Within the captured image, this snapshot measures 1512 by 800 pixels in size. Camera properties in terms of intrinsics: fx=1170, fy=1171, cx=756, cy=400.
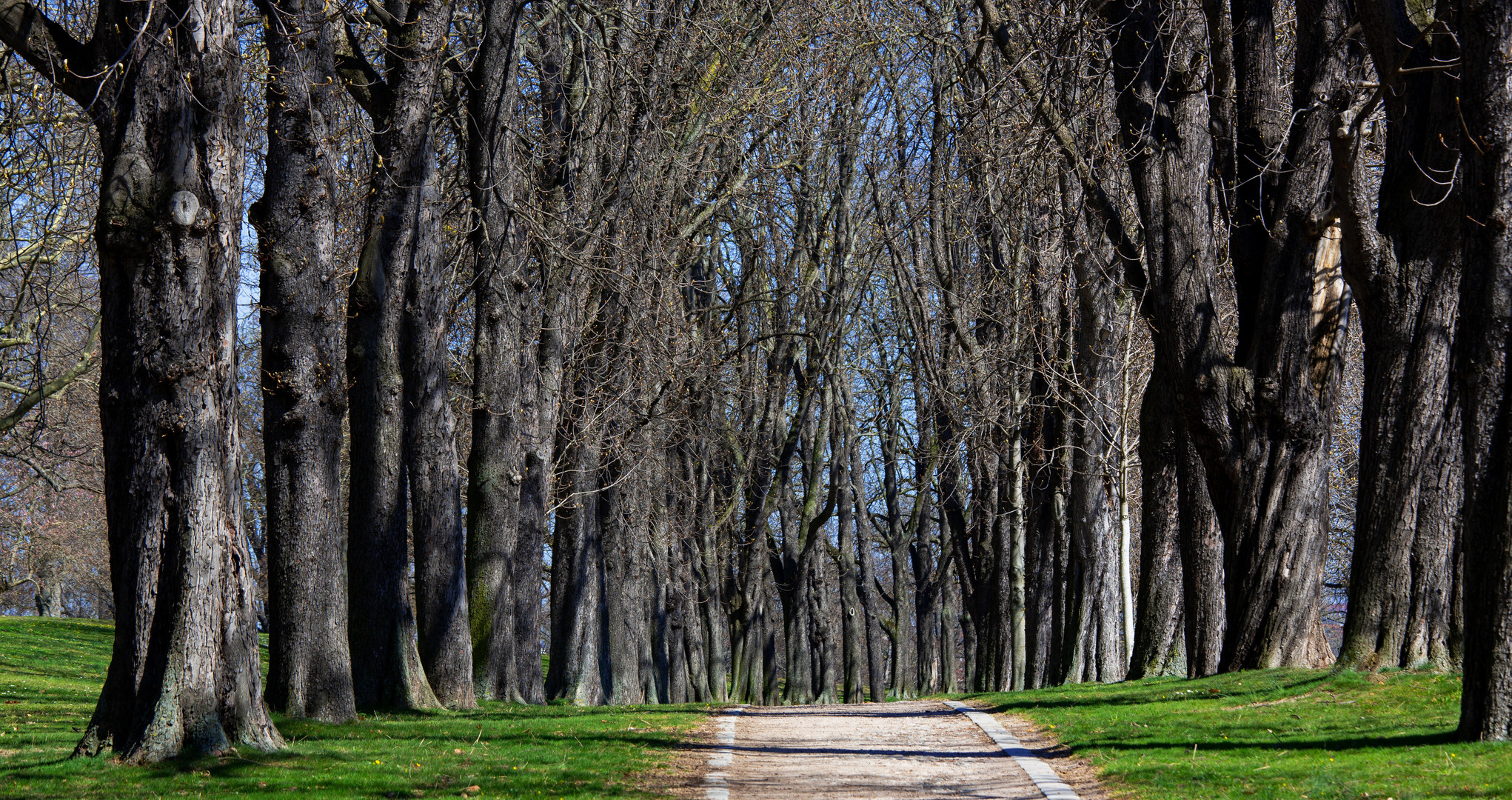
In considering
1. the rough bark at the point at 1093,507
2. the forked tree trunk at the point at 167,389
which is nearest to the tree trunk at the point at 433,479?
the forked tree trunk at the point at 167,389

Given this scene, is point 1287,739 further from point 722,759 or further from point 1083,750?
point 722,759

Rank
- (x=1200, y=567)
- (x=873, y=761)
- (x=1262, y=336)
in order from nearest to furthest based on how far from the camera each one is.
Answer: (x=873, y=761) < (x=1262, y=336) < (x=1200, y=567)

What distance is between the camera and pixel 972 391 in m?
19.8

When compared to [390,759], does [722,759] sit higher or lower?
lower

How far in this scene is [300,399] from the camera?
9.59 meters

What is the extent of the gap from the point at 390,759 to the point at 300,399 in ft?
10.3

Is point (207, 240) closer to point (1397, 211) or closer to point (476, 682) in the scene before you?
point (476, 682)

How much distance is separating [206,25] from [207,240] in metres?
1.41

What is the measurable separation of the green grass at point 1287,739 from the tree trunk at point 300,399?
613 cm

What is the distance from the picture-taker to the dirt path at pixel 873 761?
7645 millimetres

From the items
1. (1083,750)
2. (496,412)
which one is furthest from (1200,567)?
(496,412)

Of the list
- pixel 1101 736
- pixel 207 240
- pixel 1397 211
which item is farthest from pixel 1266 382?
pixel 207 240

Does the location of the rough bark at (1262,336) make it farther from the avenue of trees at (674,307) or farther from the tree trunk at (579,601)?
the tree trunk at (579,601)

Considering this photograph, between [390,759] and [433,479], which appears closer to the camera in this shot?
[390,759]
